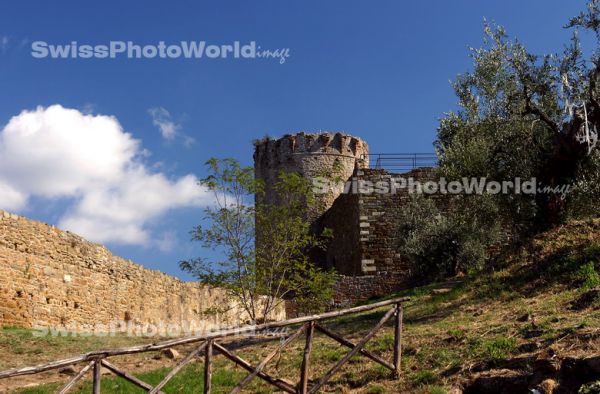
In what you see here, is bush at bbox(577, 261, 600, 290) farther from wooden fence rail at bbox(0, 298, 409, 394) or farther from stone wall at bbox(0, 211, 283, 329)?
stone wall at bbox(0, 211, 283, 329)

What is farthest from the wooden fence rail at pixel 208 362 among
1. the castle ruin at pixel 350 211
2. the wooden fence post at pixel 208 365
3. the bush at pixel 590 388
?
the castle ruin at pixel 350 211

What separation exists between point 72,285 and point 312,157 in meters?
17.6

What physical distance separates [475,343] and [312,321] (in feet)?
10.0

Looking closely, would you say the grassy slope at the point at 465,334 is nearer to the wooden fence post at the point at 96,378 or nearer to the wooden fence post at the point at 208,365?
the wooden fence post at the point at 208,365

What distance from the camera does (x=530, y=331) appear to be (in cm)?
1062

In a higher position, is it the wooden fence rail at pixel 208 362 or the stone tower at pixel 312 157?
the stone tower at pixel 312 157

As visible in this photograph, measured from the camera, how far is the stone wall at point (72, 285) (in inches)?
683

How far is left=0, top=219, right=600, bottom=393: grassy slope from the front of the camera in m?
9.66

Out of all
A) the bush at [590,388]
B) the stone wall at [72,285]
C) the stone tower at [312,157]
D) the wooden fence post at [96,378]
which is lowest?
the bush at [590,388]

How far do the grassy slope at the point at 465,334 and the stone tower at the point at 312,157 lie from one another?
16.7 m

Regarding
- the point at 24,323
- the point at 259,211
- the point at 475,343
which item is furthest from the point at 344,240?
the point at 475,343

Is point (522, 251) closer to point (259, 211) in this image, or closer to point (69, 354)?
point (259, 211)

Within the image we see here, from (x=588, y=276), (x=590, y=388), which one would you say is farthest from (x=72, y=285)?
(x=590, y=388)

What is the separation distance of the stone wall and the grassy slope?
1738 millimetres
